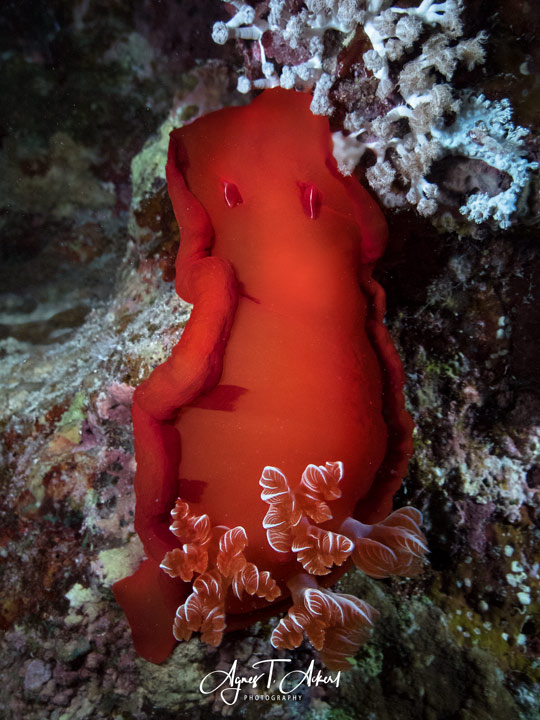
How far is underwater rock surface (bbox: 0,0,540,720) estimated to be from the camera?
247cm

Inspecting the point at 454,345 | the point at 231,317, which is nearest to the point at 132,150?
the point at 231,317

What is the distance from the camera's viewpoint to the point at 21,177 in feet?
12.0

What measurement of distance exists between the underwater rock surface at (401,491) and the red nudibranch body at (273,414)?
326 millimetres

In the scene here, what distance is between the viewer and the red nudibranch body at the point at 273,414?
6.93 ft

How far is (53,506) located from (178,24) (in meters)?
3.37

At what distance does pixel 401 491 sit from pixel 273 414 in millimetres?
1073

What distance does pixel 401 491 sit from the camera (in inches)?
108

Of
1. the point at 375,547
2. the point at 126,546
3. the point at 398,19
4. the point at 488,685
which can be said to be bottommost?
the point at 488,685

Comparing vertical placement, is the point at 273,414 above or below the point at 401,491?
above

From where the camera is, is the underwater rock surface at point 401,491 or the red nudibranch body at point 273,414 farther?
the underwater rock surface at point 401,491

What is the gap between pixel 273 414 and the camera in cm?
224

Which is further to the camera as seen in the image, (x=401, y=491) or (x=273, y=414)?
(x=401, y=491)

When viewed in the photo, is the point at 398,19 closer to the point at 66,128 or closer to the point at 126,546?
the point at 66,128

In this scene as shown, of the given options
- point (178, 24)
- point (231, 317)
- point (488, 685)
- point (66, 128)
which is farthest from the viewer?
point (66, 128)
